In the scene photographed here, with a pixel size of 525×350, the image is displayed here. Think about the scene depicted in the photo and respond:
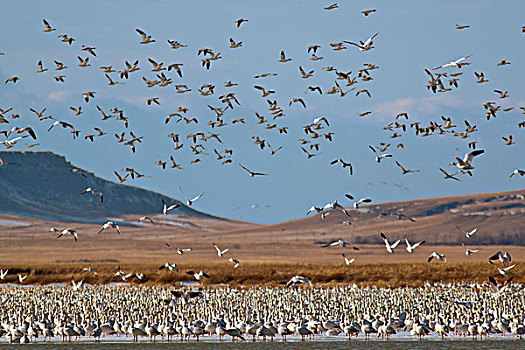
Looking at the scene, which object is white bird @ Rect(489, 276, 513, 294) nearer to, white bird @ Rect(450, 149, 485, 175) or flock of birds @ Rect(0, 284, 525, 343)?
flock of birds @ Rect(0, 284, 525, 343)

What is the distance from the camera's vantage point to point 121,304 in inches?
1364

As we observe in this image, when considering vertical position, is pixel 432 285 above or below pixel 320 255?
below

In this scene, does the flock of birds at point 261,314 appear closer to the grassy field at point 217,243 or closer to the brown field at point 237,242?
the grassy field at point 217,243

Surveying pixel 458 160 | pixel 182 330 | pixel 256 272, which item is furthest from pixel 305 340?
pixel 256 272

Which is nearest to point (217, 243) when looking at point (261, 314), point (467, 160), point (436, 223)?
point (436, 223)

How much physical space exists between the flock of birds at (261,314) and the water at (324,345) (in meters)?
0.31

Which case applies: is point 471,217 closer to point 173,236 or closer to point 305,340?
point 173,236

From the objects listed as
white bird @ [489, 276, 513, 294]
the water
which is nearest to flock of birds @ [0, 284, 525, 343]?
white bird @ [489, 276, 513, 294]

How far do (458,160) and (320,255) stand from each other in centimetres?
9288

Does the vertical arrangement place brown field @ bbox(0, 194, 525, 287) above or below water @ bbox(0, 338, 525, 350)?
above

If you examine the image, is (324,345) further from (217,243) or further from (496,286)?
(217,243)

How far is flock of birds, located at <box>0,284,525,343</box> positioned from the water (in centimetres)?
31

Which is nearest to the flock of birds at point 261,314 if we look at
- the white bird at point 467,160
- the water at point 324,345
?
the water at point 324,345

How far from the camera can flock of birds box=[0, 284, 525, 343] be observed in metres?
26.7
